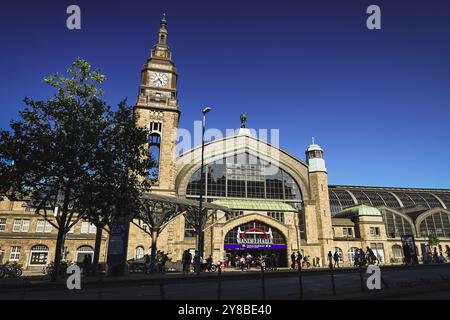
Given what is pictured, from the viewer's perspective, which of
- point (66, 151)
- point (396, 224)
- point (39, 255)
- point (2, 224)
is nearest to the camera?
point (66, 151)

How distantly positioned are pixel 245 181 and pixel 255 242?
9409 mm

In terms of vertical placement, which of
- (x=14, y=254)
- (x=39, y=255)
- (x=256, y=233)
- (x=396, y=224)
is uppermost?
(x=396, y=224)

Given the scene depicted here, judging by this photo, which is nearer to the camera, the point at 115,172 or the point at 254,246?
the point at 115,172

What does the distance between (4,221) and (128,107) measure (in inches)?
1116

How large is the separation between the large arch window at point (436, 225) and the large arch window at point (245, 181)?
2388cm

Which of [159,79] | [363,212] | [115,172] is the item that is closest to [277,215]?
[363,212]

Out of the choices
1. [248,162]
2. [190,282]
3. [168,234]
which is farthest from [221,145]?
[190,282]

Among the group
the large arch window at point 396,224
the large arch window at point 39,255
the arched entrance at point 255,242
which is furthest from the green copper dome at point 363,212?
the large arch window at point 39,255

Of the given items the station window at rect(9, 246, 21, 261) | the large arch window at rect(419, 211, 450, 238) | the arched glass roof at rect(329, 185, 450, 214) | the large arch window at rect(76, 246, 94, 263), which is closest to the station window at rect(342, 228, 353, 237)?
the arched glass roof at rect(329, 185, 450, 214)

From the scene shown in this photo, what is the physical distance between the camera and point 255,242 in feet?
127

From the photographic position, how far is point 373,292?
34.6 ft

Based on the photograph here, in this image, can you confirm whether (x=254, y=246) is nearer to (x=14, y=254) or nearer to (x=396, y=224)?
(x=396, y=224)

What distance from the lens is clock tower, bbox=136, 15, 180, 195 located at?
39594 mm
